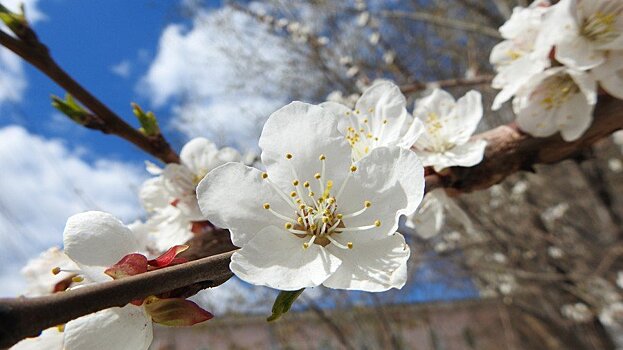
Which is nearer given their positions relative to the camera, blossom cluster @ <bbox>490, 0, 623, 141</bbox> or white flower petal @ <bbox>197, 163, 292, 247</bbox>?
white flower petal @ <bbox>197, 163, 292, 247</bbox>

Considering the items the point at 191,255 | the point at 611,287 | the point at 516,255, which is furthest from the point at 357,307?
the point at 191,255

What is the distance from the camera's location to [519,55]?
98 centimetres

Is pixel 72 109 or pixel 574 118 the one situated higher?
pixel 72 109

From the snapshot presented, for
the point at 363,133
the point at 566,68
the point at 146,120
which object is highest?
the point at 146,120

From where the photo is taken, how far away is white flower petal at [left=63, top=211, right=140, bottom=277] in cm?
52

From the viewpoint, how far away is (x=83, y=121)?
884 mm

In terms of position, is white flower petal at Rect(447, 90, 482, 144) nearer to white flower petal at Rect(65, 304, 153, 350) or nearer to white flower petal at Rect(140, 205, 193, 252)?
white flower petal at Rect(140, 205, 193, 252)

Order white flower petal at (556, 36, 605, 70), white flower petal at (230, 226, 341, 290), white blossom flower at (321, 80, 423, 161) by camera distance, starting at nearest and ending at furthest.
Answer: white flower petal at (230, 226, 341, 290) < white blossom flower at (321, 80, 423, 161) < white flower petal at (556, 36, 605, 70)

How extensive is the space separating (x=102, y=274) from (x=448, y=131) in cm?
63

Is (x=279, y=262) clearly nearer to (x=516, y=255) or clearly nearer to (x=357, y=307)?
(x=516, y=255)

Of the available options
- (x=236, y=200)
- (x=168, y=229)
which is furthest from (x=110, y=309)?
(x=168, y=229)

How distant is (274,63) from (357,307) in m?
2.15

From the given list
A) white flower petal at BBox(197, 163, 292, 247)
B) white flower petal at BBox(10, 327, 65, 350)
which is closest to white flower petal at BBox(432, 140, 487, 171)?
white flower petal at BBox(197, 163, 292, 247)

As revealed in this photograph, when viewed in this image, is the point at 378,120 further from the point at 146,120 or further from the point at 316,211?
the point at 146,120
